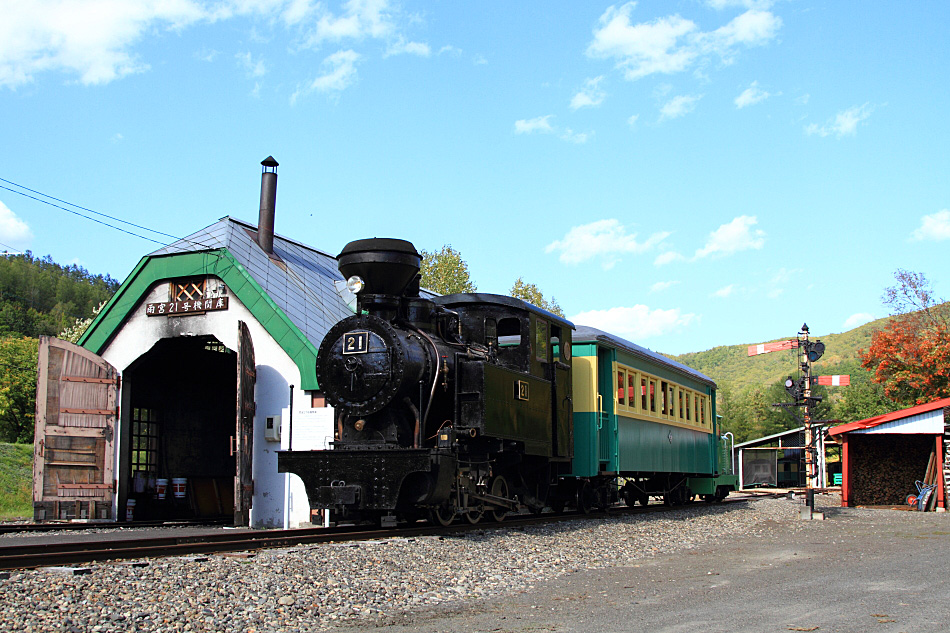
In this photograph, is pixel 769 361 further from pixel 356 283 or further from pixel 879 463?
pixel 356 283

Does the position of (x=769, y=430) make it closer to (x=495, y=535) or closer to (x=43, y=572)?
(x=495, y=535)

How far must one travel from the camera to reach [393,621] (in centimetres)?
564

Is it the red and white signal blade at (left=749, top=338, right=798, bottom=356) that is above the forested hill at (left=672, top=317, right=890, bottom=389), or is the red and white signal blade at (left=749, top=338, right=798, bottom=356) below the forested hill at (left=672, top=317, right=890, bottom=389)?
below

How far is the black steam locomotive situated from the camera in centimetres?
966

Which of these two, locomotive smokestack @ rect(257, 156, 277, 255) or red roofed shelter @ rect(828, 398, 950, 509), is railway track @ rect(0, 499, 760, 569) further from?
red roofed shelter @ rect(828, 398, 950, 509)

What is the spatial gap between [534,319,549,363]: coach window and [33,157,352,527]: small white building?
4.35m

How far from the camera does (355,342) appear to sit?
1025 centimetres

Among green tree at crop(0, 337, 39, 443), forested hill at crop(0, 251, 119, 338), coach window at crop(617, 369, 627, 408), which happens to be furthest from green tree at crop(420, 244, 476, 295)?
forested hill at crop(0, 251, 119, 338)

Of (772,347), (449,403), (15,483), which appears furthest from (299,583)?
(772,347)

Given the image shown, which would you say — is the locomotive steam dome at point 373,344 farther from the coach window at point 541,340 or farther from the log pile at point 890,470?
the log pile at point 890,470

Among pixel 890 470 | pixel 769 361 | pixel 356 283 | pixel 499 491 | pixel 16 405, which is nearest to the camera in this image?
pixel 356 283

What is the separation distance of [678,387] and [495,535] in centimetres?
899

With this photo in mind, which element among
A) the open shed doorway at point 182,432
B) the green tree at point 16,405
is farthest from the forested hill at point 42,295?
the open shed doorway at point 182,432

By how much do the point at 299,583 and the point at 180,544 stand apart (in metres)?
3.03
